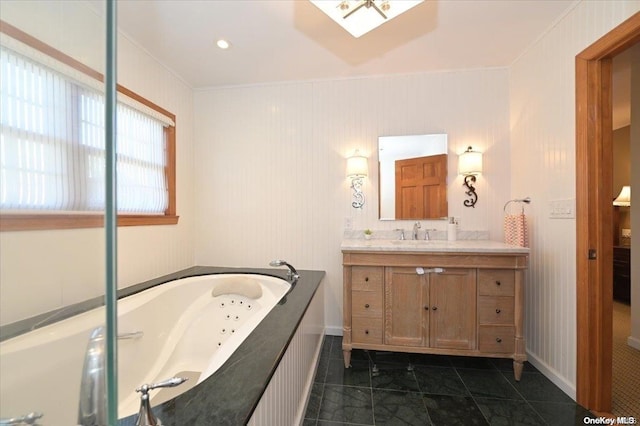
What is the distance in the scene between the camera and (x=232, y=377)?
2.84 feet

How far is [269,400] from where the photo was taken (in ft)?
2.96

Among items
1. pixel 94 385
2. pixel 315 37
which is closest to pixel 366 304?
pixel 94 385

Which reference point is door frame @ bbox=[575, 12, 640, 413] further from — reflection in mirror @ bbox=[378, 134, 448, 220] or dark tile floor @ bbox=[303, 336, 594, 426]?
reflection in mirror @ bbox=[378, 134, 448, 220]

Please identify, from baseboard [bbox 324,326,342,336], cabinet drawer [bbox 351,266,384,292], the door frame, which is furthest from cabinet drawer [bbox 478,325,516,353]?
baseboard [bbox 324,326,342,336]

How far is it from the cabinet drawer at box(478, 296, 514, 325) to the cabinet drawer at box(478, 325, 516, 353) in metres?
0.04

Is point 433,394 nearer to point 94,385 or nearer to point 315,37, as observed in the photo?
point 94,385

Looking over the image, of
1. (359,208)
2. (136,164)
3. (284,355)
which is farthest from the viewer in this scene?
(359,208)

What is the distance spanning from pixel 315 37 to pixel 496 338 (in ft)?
8.10

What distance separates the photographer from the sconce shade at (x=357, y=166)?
7.48 feet

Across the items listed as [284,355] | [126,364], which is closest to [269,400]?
[284,355]

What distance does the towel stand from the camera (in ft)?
6.08

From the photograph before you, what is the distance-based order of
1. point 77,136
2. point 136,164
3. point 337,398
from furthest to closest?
1. point 136,164
2. point 337,398
3. point 77,136

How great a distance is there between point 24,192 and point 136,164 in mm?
1149

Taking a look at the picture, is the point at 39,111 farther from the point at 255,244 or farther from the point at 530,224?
the point at 530,224
